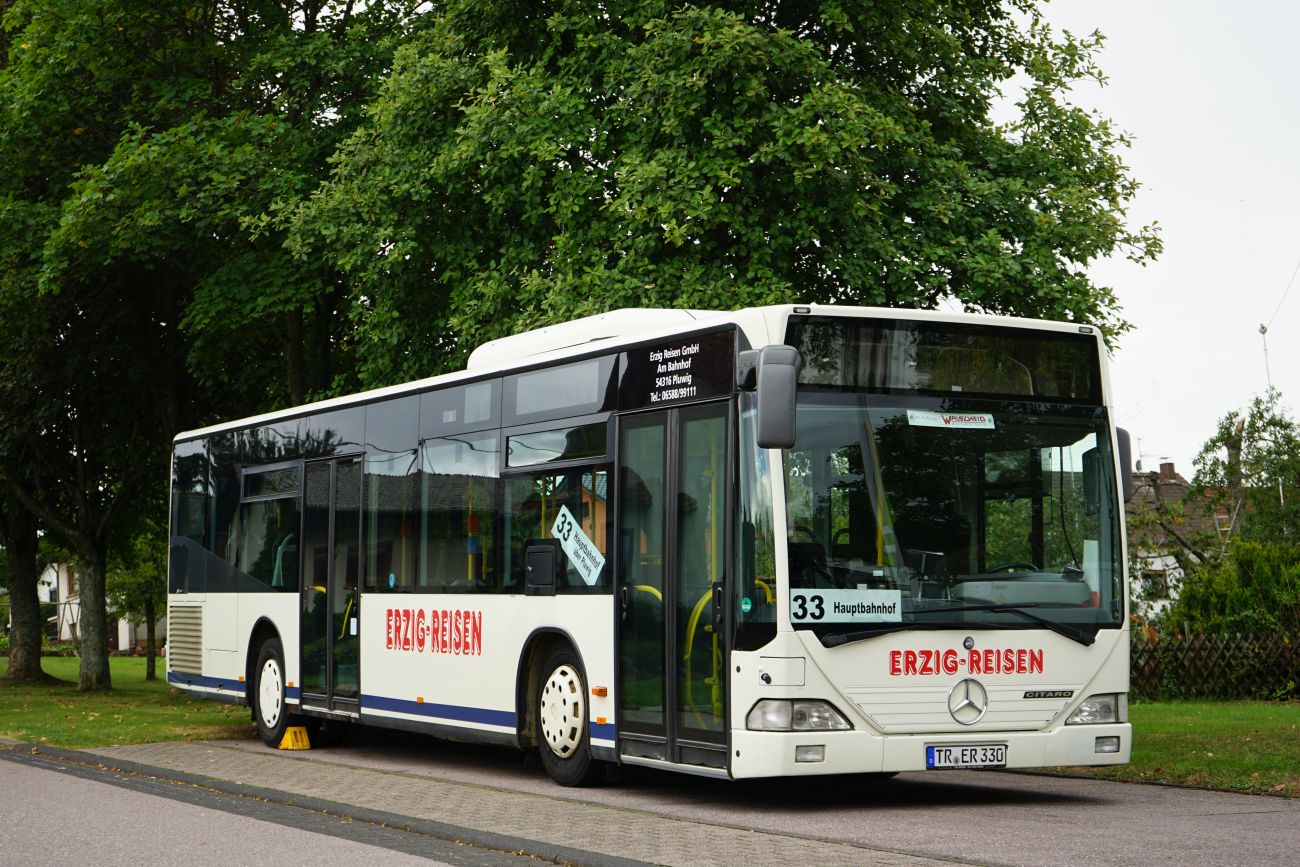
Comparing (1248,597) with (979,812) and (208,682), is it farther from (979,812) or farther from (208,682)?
(979,812)

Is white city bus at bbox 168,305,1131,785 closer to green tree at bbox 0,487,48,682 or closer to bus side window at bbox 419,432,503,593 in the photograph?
bus side window at bbox 419,432,503,593

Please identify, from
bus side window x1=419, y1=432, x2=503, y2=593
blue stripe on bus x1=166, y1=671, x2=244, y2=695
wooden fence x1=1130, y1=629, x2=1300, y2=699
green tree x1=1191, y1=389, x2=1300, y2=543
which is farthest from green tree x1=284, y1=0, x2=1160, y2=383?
green tree x1=1191, y1=389, x2=1300, y2=543

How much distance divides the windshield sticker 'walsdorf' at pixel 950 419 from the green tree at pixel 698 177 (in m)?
7.27

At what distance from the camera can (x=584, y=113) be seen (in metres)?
19.8

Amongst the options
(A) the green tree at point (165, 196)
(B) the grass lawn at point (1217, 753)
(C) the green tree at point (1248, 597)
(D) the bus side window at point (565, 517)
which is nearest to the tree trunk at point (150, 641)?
(A) the green tree at point (165, 196)

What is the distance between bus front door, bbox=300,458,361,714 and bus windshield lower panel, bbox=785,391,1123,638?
660 centimetres

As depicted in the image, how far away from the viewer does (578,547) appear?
12.6 meters

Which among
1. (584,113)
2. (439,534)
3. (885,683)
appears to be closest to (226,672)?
(439,534)

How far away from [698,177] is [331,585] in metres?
5.84

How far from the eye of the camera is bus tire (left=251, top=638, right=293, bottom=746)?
1759 cm

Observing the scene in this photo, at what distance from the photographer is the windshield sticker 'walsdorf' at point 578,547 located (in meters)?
12.4

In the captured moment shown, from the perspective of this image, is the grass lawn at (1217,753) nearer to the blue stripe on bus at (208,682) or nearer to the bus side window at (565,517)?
the bus side window at (565,517)

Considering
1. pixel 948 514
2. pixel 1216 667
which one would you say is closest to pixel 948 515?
pixel 948 514

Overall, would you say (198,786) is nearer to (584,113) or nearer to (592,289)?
(592,289)
